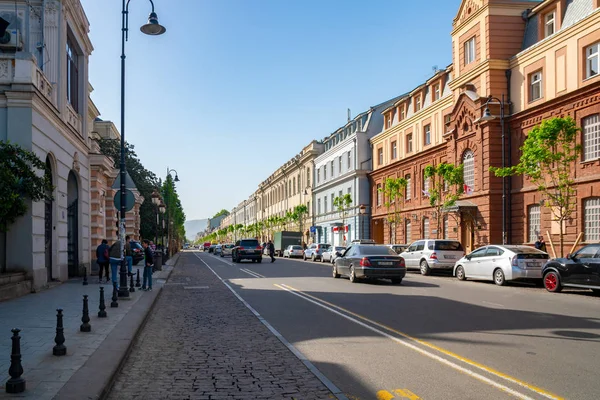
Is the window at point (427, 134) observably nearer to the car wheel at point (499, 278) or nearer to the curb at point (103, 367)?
the car wheel at point (499, 278)

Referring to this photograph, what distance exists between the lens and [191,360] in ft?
25.3

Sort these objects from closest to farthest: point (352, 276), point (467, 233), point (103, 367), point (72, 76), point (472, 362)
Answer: point (103, 367)
point (472, 362)
point (352, 276)
point (72, 76)
point (467, 233)

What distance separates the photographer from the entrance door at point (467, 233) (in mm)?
33278

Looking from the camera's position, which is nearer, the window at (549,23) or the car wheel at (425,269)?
the car wheel at (425,269)

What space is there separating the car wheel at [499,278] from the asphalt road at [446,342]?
13.7 feet

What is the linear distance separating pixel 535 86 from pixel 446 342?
23.9 meters

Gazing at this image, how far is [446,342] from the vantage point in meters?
8.59

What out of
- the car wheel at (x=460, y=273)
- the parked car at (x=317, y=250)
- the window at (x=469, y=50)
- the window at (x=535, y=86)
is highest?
the window at (x=469, y=50)

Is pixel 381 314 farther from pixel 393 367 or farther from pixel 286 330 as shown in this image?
pixel 393 367

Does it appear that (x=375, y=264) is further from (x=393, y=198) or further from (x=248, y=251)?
(x=248, y=251)

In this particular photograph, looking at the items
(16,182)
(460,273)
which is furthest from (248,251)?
(16,182)

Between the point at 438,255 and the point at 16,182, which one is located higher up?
the point at 16,182

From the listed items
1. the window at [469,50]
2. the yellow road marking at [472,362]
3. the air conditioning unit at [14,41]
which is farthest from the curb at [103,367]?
the window at [469,50]

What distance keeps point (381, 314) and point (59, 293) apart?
32.5 feet
